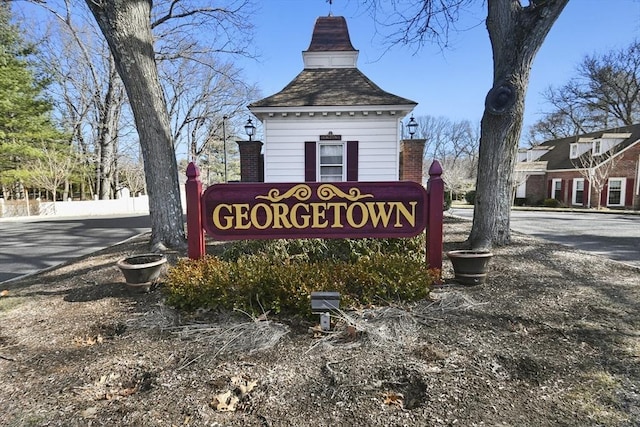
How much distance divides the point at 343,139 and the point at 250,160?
10.8 ft

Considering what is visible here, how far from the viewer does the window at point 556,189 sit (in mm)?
26156

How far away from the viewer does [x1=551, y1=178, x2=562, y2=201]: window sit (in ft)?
85.8

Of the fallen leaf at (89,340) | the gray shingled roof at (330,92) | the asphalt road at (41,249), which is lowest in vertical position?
the asphalt road at (41,249)

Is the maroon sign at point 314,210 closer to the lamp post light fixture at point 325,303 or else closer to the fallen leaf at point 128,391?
the lamp post light fixture at point 325,303

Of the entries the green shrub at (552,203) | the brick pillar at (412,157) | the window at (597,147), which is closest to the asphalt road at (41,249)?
the brick pillar at (412,157)

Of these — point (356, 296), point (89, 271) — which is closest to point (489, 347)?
point (356, 296)

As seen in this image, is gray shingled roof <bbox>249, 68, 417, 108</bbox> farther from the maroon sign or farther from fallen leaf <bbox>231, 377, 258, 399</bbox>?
fallen leaf <bbox>231, 377, 258, 399</bbox>

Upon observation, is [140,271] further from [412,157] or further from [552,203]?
[552,203]

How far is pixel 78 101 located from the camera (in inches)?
983

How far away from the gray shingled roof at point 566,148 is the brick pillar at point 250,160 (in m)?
25.5

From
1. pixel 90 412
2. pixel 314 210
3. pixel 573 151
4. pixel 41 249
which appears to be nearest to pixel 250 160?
pixel 41 249

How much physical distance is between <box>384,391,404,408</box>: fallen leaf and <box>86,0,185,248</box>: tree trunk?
4.61 m

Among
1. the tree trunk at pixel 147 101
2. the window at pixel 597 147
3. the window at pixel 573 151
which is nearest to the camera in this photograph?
the tree trunk at pixel 147 101

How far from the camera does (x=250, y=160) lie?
1055 centimetres
